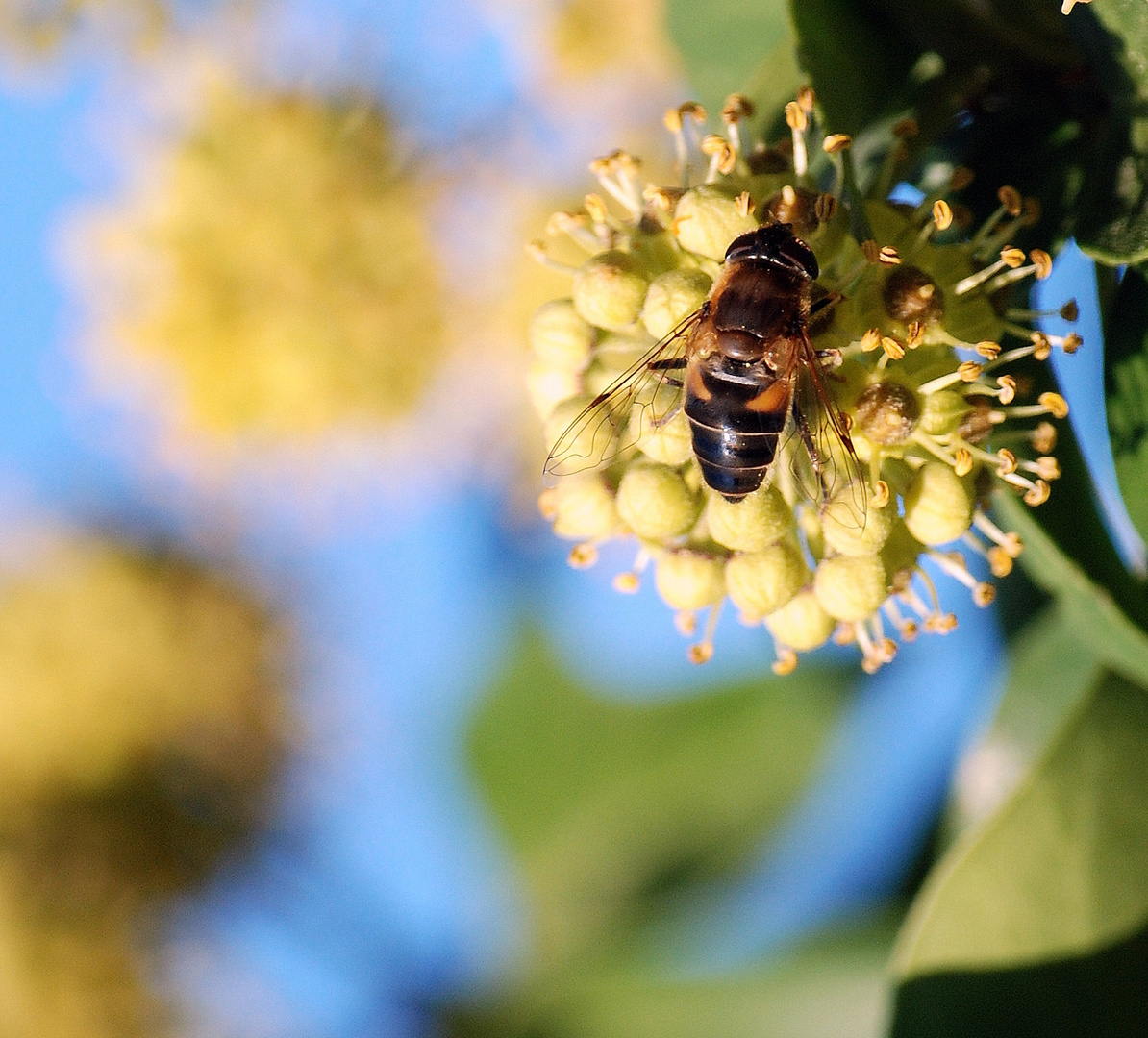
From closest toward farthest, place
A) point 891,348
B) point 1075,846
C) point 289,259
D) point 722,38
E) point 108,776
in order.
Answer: point 891,348 < point 1075,846 < point 722,38 < point 289,259 < point 108,776

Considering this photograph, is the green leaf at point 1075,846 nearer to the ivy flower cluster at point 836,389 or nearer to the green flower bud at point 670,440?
the ivy flower cluster at point 836,389

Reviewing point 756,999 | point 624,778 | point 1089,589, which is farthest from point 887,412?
point 624,778

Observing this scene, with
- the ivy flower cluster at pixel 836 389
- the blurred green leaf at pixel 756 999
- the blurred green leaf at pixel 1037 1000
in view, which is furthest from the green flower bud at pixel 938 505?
the blurred green leaf at pixel 756 999

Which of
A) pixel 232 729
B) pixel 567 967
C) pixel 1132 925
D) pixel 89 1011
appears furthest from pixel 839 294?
pixel 89 1011

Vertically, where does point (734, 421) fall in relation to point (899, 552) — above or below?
Answer: above

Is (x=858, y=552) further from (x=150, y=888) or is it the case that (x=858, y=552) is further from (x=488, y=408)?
(x=150, y=888)

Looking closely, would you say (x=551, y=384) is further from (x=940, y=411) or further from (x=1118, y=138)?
(x=1118, y=138)
